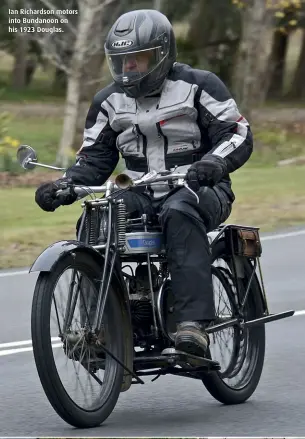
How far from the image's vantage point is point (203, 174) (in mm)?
6348

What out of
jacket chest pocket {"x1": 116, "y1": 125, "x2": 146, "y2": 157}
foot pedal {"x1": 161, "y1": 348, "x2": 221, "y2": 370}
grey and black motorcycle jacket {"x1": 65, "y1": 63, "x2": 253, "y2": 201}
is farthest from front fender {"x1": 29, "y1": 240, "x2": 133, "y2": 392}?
jacket chest pocket {"x1": 116, "y1": 125, "x2": 146, "y2": 157}

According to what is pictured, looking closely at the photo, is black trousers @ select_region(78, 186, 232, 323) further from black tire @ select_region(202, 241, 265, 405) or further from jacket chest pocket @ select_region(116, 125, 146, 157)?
black tire @ select_region(202, 241, 265, 405)

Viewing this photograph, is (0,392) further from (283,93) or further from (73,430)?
A: (283,93)

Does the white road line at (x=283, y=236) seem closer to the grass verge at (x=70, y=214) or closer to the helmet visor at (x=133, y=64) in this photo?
the grass verge at (x=70, y=214)

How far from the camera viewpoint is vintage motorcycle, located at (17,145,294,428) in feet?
20.1

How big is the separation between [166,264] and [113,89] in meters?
0.92

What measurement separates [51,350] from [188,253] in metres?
0.85

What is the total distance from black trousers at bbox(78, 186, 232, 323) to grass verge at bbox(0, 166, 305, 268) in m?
6.88

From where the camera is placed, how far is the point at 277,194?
1825 centimetres

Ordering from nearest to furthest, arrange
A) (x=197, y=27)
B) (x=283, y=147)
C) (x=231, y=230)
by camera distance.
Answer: (x=231, y=230), (x=283, y=147), (x=197, y=27)

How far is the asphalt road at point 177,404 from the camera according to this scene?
6395 mm

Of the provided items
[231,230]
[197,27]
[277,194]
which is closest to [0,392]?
[231,230]

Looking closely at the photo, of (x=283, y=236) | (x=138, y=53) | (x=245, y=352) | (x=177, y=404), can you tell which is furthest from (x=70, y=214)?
(x=138, y=53)

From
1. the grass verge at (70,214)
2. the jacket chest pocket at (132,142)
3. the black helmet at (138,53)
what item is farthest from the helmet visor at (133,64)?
the grass verge at (70,214)
